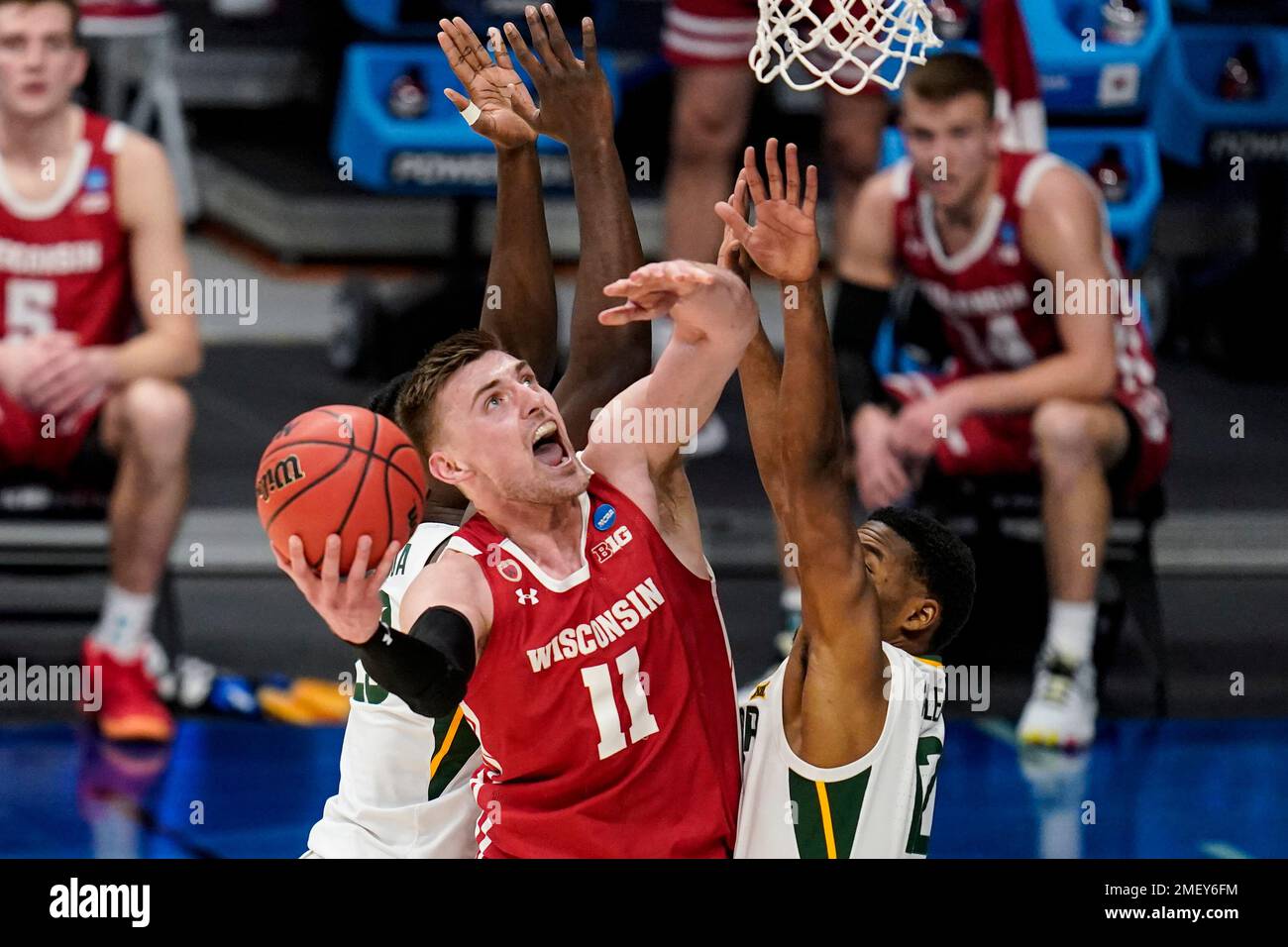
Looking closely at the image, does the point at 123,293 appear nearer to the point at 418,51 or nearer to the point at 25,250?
the point at 25,250

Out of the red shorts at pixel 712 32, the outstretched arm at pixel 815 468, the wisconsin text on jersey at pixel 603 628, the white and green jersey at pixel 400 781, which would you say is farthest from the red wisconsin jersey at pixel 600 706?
the red shorts at pixel 712 32

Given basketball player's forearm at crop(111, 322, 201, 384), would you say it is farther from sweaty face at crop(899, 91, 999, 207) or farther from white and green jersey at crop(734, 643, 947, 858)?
white and green jersey at crop(734, 643, 947, 858)

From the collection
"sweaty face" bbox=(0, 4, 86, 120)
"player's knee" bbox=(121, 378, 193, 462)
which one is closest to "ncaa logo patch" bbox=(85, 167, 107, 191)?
"sweaty face" bbox=(0, 4, 86, 120)

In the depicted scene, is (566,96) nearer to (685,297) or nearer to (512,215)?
(512,215)

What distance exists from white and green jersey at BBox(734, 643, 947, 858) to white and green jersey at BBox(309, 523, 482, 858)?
640 millimetres

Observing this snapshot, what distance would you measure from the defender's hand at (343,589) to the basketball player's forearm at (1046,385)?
341cm

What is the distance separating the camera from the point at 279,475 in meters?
3.47

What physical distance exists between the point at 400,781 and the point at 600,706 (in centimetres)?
→ 66

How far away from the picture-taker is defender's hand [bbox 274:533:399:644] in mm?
3307

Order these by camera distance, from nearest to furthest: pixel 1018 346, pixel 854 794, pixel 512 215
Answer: pixel 854 794
pixel 512 215
pixel 1018 346

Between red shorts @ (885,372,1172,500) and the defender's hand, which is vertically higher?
the defender's hand

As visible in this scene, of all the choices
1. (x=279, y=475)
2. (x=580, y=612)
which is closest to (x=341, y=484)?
(x=279, y=475)
